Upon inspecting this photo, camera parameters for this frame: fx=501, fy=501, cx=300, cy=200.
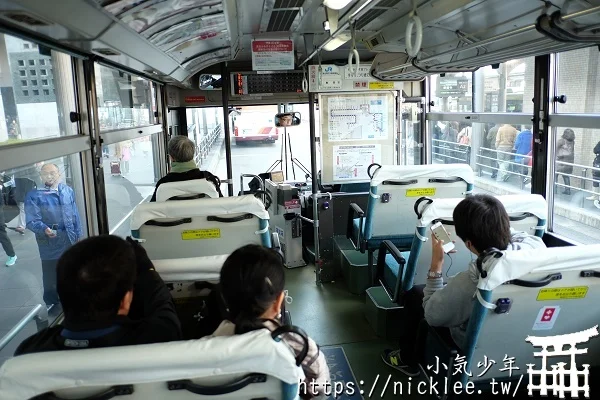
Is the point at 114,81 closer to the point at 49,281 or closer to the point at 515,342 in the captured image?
the point at 49,281

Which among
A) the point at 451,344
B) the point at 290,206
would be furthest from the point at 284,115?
the point at 451,344

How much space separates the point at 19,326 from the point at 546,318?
2509 mm

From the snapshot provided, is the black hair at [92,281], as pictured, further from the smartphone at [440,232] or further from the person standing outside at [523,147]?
the person standing outside at [523,147]

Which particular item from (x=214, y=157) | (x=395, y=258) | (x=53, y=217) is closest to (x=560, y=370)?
(x=395, y=258)

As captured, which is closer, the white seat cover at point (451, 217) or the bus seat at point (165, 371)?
the bus seat at point (165, 371)

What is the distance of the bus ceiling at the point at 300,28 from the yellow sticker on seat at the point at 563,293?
111 centimetres

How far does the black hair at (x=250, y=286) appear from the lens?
5.16 feet

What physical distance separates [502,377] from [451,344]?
261 mm

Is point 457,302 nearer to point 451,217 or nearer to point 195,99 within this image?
point 451,217

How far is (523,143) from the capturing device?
4.32 metres

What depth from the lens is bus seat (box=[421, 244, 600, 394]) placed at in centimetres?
196

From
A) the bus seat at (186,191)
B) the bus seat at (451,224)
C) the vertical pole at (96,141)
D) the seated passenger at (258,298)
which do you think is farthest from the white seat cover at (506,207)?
the vertical pole at (96,141)

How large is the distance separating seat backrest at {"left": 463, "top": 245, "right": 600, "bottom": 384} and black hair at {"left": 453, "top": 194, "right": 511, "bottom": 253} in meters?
0.31

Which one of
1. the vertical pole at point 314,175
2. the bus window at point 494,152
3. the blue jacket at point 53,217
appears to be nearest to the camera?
the blue jacket at point 53,217
